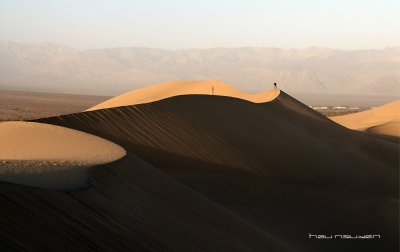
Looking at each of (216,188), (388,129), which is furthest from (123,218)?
(388,129)

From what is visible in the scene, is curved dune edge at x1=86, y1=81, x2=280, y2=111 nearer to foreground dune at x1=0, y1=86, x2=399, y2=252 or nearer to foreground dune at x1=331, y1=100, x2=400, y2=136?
foreground dune at x1=331, y1=100, x2=400, y2=136

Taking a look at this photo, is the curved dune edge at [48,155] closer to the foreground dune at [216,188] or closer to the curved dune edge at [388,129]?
the foreground dune at [216,188]

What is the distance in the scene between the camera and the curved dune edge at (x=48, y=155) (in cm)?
647

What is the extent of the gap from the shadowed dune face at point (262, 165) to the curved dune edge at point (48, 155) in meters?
2.48

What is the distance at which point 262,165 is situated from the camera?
50.4 feet

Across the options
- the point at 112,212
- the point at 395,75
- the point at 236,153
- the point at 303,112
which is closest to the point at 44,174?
the point at 112,212

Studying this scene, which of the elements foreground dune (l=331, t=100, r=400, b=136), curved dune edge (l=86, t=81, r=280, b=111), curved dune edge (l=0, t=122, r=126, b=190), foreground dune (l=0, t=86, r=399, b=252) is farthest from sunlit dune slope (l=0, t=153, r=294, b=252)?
foreground dune (l=331, t=100, r=400, b=136)

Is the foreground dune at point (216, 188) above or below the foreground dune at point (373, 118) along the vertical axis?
below

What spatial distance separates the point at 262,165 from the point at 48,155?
316 inches

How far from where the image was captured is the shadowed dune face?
12.3m

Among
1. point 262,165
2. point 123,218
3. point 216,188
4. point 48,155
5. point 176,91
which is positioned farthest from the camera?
point 176,91

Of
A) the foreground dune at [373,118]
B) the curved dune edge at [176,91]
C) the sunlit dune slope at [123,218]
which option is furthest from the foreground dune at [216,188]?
the foreground dune at [373,118]

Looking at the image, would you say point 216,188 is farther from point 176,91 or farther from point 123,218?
point 176,91

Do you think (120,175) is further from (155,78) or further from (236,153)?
(155,78)
